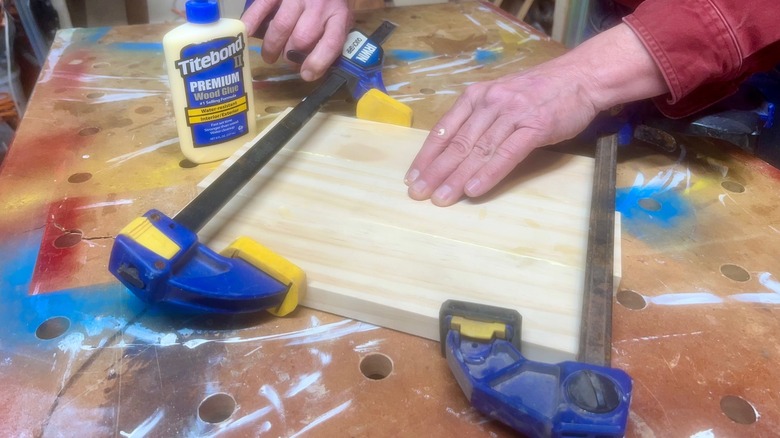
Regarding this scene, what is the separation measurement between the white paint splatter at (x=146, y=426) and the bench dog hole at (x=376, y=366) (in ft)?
0.63

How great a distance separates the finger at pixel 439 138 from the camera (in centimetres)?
80

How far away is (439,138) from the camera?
2.68 ft

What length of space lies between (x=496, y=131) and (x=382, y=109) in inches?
9.3

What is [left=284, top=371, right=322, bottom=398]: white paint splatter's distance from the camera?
550 millimetres

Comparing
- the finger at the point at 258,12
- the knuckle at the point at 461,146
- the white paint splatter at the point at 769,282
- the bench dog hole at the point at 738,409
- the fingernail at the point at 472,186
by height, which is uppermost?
the finger at the point at 258,12

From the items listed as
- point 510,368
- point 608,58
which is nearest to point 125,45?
point 608,58

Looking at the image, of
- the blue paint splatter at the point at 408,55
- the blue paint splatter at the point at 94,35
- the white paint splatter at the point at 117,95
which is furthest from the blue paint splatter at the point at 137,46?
Result: the blue paint splatter at the point at 408,55

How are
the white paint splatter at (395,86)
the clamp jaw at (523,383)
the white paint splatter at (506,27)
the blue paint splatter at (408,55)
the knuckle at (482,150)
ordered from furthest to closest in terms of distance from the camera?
the white paint splatter at (506,27), the blue paint splatter at (408,55), the white paint splatter at (395,86), the knuckle at (482,150), the clamp jaw at (523,383)

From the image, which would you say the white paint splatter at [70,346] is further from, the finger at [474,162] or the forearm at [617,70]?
the forearm at [617,70]

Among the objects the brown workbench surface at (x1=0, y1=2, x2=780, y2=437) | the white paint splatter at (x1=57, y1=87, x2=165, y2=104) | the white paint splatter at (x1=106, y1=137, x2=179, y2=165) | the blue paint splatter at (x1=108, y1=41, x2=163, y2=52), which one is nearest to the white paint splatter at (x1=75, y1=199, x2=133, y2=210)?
the brown workbench surface at (x1=0, y1=2, x2=780, y2=437)

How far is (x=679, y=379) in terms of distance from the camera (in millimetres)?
568

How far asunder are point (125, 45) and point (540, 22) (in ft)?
5.41

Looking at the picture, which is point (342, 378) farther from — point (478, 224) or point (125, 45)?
point (125, 45)

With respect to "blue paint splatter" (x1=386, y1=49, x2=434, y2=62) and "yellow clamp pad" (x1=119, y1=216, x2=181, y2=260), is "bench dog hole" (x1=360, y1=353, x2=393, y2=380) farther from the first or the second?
"blue paint splatter" (x1=386, y1=49, x2=434, y2=62)
